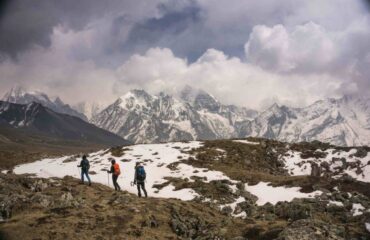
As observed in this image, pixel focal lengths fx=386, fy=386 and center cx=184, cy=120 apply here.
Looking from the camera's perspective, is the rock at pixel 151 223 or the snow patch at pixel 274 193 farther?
the snow patch at pixel 274 193

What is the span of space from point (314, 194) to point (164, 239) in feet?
80.4

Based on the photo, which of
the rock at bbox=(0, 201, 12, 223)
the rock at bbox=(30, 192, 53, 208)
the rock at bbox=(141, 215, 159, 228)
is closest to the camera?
the rock at bbox=(141, 215, 159, 228)

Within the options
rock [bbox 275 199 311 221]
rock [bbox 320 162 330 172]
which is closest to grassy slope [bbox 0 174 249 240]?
rock [bbox 275 199 311 221]

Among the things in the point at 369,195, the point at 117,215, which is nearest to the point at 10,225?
the point at 117,215

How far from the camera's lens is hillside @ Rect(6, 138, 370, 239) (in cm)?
2478

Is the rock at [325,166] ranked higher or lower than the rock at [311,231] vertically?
higher

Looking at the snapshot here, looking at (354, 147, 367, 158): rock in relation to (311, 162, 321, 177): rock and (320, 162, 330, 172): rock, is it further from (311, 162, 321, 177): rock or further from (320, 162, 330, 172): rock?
(311, 162, 321, 177): rock

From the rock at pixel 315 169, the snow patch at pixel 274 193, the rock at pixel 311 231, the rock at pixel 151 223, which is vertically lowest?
the rock at pixel 311 231

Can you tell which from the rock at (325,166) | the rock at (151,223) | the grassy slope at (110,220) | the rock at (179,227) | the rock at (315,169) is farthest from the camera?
the rock at (325,166)

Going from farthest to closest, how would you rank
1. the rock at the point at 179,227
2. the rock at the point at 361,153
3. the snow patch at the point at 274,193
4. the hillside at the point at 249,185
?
the rock at the point at 361,153 → the snow patch at the point at 274,193 → the rock at the point at 179,227 → the hillside at the point at 249,185

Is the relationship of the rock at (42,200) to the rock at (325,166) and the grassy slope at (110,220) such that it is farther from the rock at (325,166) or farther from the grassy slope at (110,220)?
the rock at (325,166)

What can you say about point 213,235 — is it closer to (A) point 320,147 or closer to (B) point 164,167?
(B) point 164,167

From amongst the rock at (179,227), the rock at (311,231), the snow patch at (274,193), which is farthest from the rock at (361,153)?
the rock at (179,227)

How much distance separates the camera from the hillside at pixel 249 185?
24.8m
